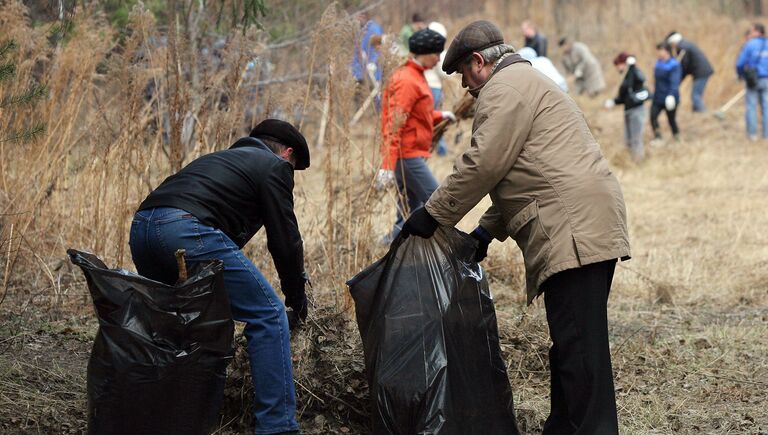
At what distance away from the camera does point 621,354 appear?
4871 millimetres

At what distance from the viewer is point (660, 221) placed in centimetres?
930

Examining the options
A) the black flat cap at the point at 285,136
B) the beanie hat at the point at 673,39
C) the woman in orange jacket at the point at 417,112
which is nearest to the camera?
the black flat cap at the point at 285,136

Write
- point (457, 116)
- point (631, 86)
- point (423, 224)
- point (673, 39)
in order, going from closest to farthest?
1. point (423, 224)
2. point (457, 116)
3. point (631, 86)
4. point (673, 39)

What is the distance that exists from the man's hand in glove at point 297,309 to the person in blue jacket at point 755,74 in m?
11.8

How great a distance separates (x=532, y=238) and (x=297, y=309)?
1005 mm

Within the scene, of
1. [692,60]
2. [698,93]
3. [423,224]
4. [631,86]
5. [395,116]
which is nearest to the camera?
[423,224]

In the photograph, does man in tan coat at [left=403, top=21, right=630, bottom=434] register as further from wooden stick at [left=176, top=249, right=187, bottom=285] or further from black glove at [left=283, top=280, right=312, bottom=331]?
wooden stick at [left=176, top=249, right=187, bottom=285]

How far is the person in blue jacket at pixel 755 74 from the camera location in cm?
1405

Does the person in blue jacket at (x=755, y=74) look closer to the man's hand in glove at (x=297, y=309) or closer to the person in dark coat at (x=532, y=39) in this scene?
the person in dark coat at (x=532, y=39)

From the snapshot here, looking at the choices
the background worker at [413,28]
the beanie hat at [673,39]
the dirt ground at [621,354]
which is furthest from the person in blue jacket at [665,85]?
the dirt ground at [621,354]

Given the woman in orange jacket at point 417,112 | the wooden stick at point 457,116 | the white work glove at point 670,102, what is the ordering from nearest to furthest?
the woman in orange jacket at point 417,112 → the wooden stick at point 457,116 → the white work glove at point 670,102

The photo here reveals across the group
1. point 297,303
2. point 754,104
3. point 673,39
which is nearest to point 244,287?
point 297,303

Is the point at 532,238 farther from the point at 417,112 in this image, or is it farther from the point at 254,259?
the point at 417,112

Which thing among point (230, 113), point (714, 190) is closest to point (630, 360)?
point (230, 113)
